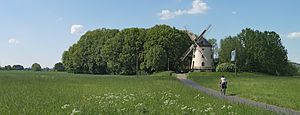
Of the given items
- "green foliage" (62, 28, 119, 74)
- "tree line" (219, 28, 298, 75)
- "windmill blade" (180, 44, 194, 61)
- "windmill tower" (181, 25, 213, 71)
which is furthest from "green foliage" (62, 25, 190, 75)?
"tree line" (219, 28, 298, 75)

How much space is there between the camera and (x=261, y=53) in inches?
5157

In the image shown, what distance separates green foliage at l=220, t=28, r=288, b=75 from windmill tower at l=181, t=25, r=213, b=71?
1262cm

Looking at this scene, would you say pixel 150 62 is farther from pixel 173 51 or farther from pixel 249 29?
pixel 249 29

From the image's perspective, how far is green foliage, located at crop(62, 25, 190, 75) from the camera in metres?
124

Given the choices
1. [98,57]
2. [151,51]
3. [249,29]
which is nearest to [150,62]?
[151,51]

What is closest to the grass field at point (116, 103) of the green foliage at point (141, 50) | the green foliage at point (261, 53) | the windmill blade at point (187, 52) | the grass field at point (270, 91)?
the grass field at point (270, 91)

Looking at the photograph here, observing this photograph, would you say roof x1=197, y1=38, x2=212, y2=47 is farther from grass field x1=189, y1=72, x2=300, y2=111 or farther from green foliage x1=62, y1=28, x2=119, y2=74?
grass field x1=189, y1=72, x2=300, y2=111

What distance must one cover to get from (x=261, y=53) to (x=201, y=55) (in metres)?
20.3

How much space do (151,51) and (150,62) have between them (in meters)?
3.01

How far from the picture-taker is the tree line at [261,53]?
131m

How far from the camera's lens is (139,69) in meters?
128

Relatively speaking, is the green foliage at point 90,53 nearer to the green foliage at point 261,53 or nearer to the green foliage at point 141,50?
the green foliage at point 141,50

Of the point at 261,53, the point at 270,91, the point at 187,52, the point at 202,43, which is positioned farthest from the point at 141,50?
the point at 270,91

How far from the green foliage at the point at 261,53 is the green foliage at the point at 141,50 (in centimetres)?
1798
